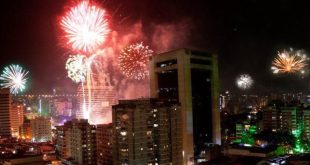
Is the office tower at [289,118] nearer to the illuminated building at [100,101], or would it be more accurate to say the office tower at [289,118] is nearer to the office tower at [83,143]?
the office tower at [83,143]

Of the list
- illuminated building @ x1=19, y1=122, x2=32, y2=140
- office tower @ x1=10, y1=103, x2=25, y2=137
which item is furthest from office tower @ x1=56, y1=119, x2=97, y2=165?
office tower @ x1=10, y1=103, x2=25, y2=137

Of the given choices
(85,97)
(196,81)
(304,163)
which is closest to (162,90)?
(196,81)

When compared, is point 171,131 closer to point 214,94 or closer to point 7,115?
point 214,94

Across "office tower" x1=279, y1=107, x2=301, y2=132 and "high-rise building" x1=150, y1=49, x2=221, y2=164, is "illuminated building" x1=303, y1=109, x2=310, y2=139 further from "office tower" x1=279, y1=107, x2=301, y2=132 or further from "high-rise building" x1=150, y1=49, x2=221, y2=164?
"high-rise building" x1=150, y1=49, x2=221, y2=164

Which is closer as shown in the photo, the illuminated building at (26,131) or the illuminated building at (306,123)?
the illuminated building at (306,123)

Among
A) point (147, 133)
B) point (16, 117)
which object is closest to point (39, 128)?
point (16, 117)

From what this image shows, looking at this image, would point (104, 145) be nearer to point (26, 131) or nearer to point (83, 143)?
point (83, 143)

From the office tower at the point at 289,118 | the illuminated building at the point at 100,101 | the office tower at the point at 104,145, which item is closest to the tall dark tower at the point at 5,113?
the illuminated building at the point at 100,101
